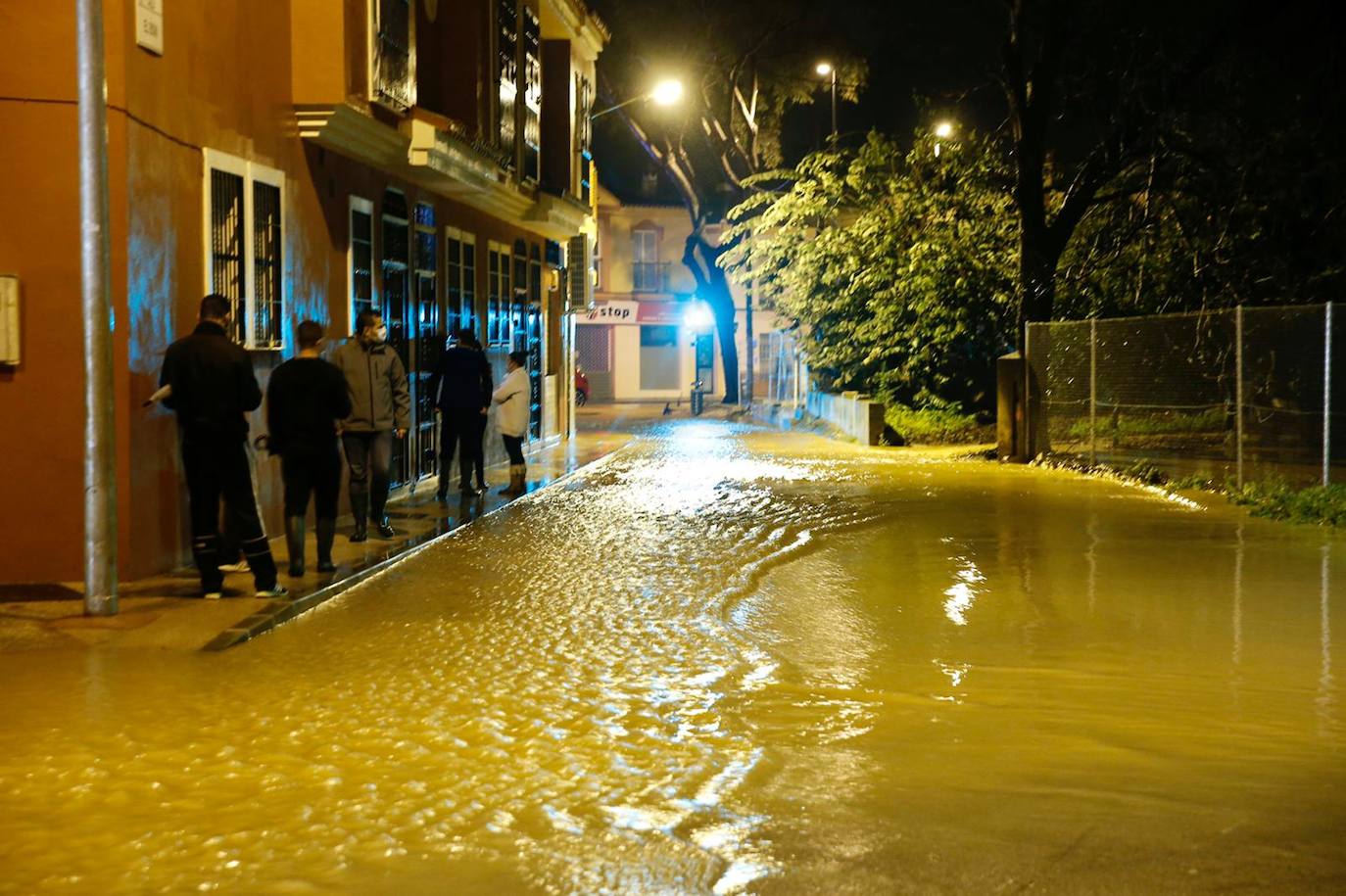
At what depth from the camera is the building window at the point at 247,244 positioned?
11.9m

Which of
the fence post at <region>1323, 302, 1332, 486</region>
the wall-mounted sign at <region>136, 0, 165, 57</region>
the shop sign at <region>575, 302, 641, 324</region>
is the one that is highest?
the shop sign at <region>575, 302, 641, 324</region>

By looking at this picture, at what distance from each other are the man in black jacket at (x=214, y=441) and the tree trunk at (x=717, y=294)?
36616mm

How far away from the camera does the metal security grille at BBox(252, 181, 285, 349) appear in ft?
41.7

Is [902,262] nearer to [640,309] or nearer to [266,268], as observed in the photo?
[266,268]

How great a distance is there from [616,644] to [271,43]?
23.1ft

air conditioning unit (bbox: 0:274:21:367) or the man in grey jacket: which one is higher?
air conditioning unit (bbox: 0:274:21:367)

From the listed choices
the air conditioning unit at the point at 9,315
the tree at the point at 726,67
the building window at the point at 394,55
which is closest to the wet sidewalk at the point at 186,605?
the air conditioning unit at the point at 9,315

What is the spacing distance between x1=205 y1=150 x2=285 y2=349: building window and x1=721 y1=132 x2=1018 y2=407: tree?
15675 millimetres

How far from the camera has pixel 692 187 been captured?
45.0 metres

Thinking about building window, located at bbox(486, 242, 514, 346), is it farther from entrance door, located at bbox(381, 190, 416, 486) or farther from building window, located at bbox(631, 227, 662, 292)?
building window, located at bbox(631, 227, 662, 292)

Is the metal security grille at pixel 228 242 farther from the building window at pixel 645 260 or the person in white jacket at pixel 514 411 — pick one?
the building window at pixel 645 260

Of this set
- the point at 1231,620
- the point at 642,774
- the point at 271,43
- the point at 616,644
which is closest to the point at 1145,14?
the point at 271,43

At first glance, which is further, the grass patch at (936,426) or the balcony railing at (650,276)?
the balcony railing at (650,276)

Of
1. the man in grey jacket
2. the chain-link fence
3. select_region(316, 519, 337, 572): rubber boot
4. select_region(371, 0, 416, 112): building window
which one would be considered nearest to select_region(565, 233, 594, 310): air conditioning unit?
the chain-link fence
